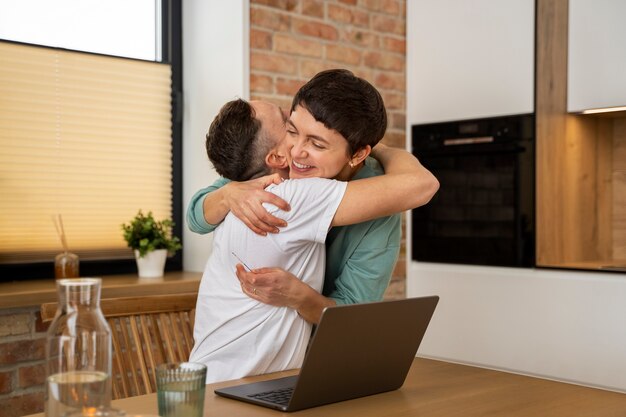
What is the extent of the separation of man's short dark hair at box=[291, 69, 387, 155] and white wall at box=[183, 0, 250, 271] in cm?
167

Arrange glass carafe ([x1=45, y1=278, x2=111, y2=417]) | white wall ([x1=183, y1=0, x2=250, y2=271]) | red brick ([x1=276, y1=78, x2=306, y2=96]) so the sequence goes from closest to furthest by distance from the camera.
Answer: glass carafe ([x1=45, y1=278, x2=111, y2=417]) → white wall ([x1=183, y1=0, x2=250, y2=271]) → red brick ([x1=276, y1=78, x2=306, y2=96])

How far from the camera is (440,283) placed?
3.69 m

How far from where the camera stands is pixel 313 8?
3.49 meters

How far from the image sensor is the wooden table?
122cm

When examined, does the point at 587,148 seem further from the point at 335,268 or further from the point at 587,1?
the point at 335,268

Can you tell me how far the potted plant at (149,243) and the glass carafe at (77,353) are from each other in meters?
2.15

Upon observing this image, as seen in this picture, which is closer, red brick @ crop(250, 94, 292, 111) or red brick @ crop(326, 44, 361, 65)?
red brick @ crop(250, 94, 292, 111)

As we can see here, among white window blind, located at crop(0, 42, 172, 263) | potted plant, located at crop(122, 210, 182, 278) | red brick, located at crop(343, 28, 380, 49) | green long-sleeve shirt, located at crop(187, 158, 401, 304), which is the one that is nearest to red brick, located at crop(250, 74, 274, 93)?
white window blind, located at crop(0, 42, 172, 263)

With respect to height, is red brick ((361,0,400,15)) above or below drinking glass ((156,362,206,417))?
above

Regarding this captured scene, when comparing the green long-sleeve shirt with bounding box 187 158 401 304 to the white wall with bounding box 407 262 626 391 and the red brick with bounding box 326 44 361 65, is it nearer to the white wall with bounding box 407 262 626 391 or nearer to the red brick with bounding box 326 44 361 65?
the white wall with bounding box 407 262 626 391

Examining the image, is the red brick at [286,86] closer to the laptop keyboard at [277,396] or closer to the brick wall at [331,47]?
the brick wall at [331,47]

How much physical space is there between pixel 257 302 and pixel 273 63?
6.40 ft

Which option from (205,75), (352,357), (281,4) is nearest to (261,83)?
(205,75)

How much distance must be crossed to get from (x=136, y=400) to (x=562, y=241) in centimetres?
250
